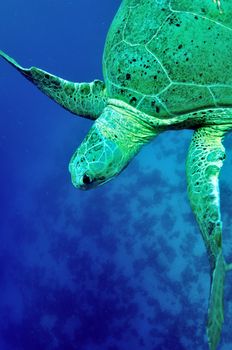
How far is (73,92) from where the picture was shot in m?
2.71

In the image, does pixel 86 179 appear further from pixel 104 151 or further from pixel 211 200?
pixel 211 200

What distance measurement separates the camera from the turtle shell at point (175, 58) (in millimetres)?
2012

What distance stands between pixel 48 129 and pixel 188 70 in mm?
11902

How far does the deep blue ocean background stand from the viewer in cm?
627

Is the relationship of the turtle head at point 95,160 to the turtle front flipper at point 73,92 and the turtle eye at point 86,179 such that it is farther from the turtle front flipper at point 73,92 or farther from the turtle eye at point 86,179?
the turtle front flipper at point 73,92

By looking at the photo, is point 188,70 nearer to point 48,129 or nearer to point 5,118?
point 48,129

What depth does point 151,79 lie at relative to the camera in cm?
210

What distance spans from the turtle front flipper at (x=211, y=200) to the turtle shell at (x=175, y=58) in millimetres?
288

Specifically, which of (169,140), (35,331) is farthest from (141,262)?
(35,331)

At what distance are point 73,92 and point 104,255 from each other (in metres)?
5.41

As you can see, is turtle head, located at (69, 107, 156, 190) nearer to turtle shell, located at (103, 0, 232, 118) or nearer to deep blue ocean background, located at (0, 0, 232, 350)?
turtle shell, located at (103, 0, 232, 118)

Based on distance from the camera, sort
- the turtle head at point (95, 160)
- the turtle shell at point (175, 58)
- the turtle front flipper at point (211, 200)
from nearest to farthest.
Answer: the turtle front flipper at point (211, 200)
the turtle shell at point (175, 58)
the turtle head at point (95, 160)

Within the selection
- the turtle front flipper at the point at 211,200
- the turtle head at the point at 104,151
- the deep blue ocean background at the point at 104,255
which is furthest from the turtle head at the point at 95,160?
the deep blue ocean background at the point at 104,255

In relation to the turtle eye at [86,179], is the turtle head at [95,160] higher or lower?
higher
